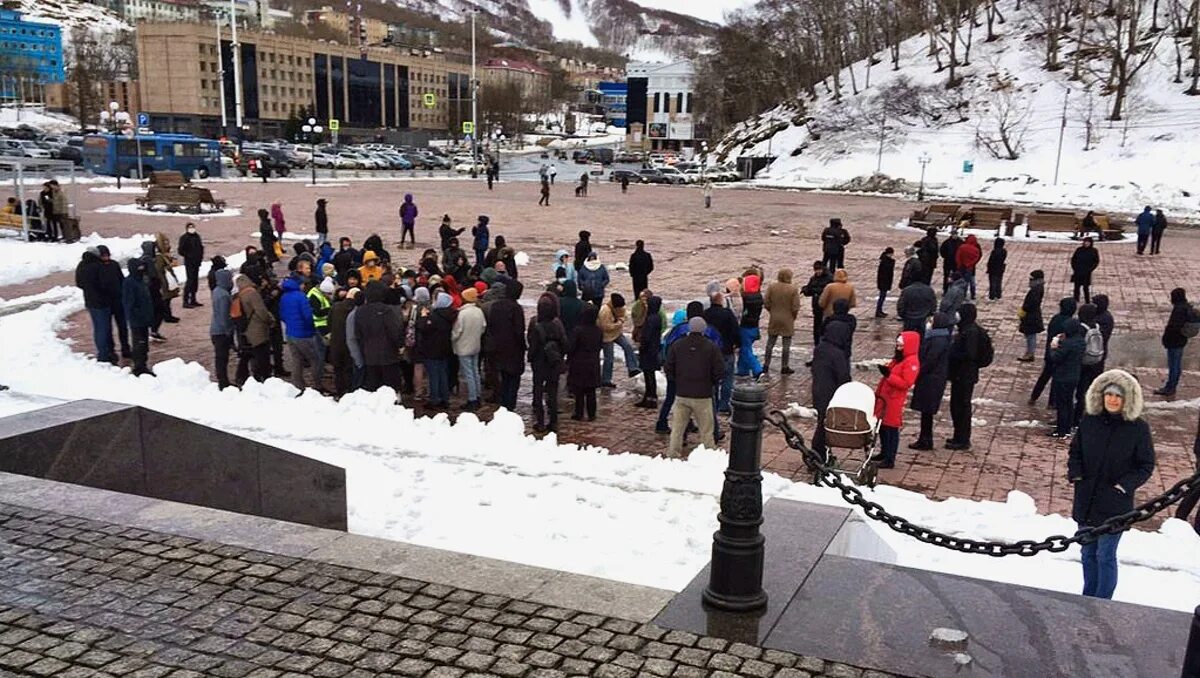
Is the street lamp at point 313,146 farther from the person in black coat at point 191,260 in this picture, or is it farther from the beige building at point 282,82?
the person in black coat at point 191,260

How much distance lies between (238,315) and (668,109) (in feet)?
359

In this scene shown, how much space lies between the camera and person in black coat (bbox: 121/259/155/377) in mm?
11836

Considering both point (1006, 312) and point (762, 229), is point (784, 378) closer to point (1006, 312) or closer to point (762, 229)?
point (1006, 312)

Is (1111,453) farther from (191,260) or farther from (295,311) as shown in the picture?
(191,260)

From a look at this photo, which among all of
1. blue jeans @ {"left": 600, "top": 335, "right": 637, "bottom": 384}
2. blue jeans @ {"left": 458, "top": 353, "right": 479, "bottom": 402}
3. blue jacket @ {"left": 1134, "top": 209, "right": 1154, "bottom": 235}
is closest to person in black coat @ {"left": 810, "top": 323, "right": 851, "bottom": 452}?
blue jeans @ {"left": 600, "top": 335, "right": 637, "bottom": 384}

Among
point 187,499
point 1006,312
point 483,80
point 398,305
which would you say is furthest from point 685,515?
point 483,80

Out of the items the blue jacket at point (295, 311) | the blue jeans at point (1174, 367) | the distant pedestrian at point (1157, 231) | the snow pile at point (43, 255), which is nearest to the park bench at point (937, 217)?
the distant pedestrian at point (1157, 231)

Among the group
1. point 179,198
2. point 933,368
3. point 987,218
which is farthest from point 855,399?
point 179,198

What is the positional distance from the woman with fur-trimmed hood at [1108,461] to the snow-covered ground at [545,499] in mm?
603

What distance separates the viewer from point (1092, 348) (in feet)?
33.5

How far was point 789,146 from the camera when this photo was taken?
71.8 m

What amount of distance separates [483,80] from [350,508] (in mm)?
153294

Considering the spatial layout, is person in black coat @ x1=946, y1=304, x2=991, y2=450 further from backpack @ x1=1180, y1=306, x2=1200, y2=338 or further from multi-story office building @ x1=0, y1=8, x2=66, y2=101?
multi-story office building @ x1=0, y1=8, x2=66, y2=101

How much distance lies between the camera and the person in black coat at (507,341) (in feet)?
34.3
